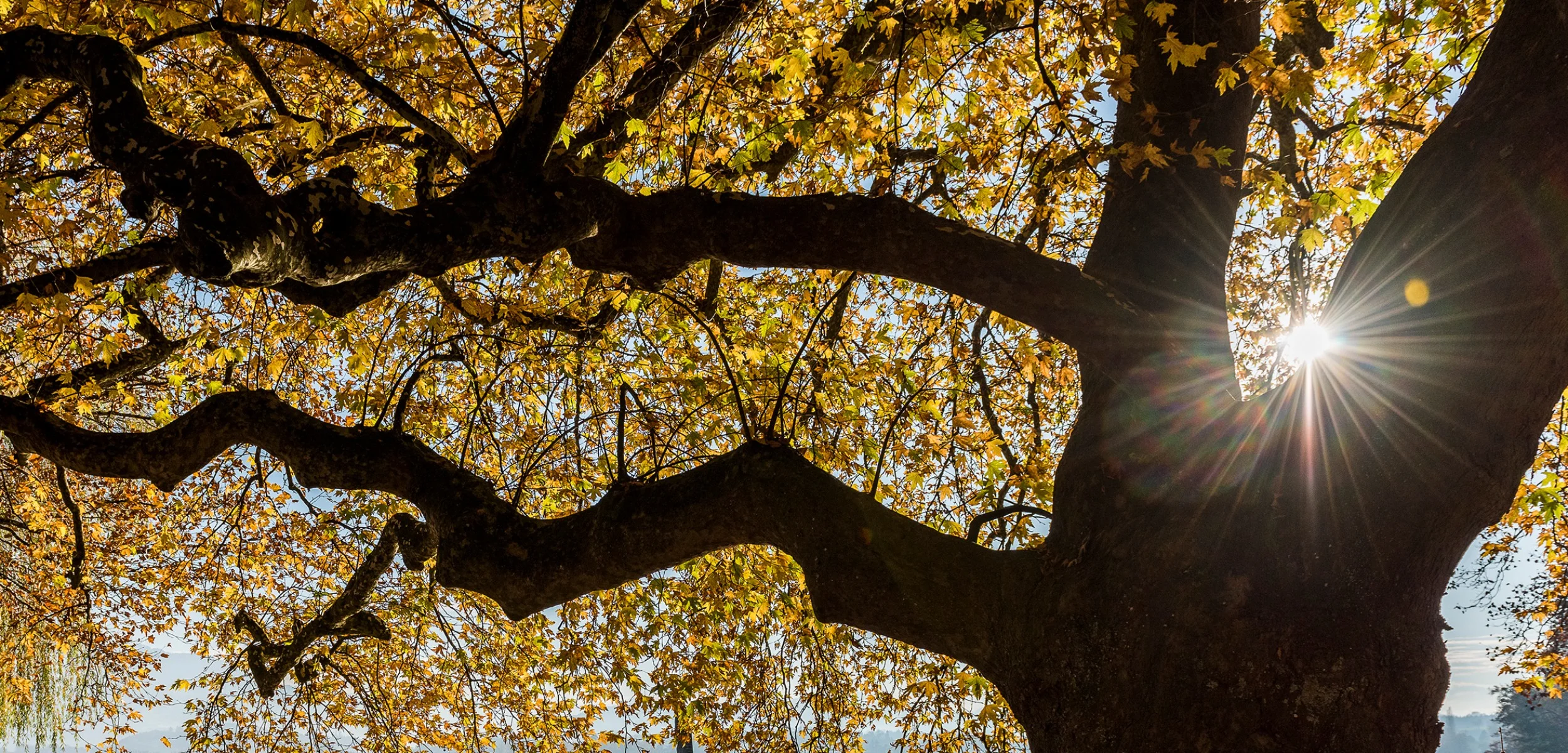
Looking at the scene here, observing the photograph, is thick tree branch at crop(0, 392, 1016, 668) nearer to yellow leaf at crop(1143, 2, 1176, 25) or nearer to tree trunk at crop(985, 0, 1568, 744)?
tree trunk at crop(985, 0, 1568, 744)

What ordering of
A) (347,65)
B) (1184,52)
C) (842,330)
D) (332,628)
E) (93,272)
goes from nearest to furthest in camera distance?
(1184,52) → (347,65) → (93,272) → (842,330) → (332,628)

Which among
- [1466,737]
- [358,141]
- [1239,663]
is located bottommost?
[1239,663]

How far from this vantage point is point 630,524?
364 centimetres

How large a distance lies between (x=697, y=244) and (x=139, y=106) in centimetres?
224

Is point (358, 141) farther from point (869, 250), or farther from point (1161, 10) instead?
point (1161, 10)

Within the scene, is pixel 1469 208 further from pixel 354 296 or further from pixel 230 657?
pixel 230 657

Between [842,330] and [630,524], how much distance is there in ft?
12.7

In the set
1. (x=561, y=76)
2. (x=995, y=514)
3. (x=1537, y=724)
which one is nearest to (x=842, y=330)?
(x=995, y=514)

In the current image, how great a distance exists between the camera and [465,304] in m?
5.77

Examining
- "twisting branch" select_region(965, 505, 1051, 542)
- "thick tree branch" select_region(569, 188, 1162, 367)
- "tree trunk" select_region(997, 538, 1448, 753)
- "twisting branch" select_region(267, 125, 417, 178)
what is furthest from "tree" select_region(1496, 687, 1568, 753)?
"twisting branch" select_region(267, 125, 417, 178)

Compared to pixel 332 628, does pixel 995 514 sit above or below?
below

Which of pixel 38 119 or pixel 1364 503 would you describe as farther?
pixel 38 119

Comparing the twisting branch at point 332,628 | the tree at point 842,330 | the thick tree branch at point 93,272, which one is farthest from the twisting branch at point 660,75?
the twisting branch at point 332,628

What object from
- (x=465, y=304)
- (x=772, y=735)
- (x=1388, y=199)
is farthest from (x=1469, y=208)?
(x=772, y=735)
